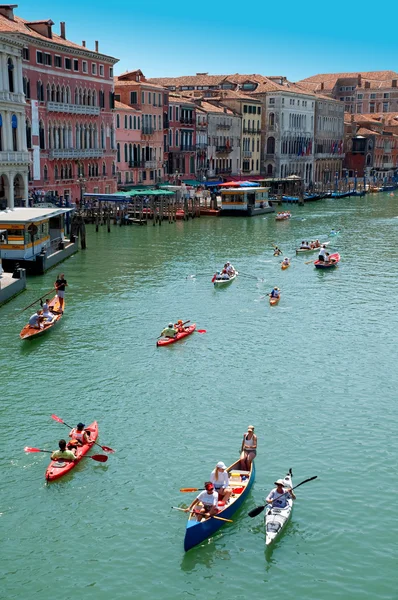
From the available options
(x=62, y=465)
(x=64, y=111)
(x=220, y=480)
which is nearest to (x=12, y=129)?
(x=64, y=111)

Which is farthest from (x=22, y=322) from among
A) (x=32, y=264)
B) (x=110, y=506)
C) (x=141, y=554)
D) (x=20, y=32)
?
(x=20, y=32)

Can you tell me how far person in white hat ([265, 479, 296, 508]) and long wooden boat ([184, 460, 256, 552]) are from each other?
69 centimetres

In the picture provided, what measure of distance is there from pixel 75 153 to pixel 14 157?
1352 centimetres

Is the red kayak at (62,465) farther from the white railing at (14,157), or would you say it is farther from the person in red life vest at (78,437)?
the white railing at (14,157)

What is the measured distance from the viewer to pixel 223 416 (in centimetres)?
2247

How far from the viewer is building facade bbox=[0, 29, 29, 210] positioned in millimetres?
55625

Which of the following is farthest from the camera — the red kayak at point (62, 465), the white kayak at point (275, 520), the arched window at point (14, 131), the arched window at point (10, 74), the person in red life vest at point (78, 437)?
the arched window at point (14, 131)

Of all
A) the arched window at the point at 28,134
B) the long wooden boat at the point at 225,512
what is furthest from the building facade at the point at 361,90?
the long wooden boat at the point at 225,512

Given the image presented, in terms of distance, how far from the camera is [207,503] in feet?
54.0

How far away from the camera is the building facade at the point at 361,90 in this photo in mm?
171250

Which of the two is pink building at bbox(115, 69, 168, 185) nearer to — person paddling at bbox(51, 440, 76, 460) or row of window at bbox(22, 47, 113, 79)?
row of window at bbox(22, 47, 113, 79)

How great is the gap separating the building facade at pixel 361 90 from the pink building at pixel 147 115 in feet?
288

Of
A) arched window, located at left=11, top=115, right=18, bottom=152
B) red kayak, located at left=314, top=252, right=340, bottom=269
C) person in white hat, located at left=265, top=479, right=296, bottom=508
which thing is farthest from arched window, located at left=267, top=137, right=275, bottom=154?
person in white hat, located at left=265, top=479, right=296, bottom=508

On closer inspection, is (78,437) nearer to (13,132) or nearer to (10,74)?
(13,132)
